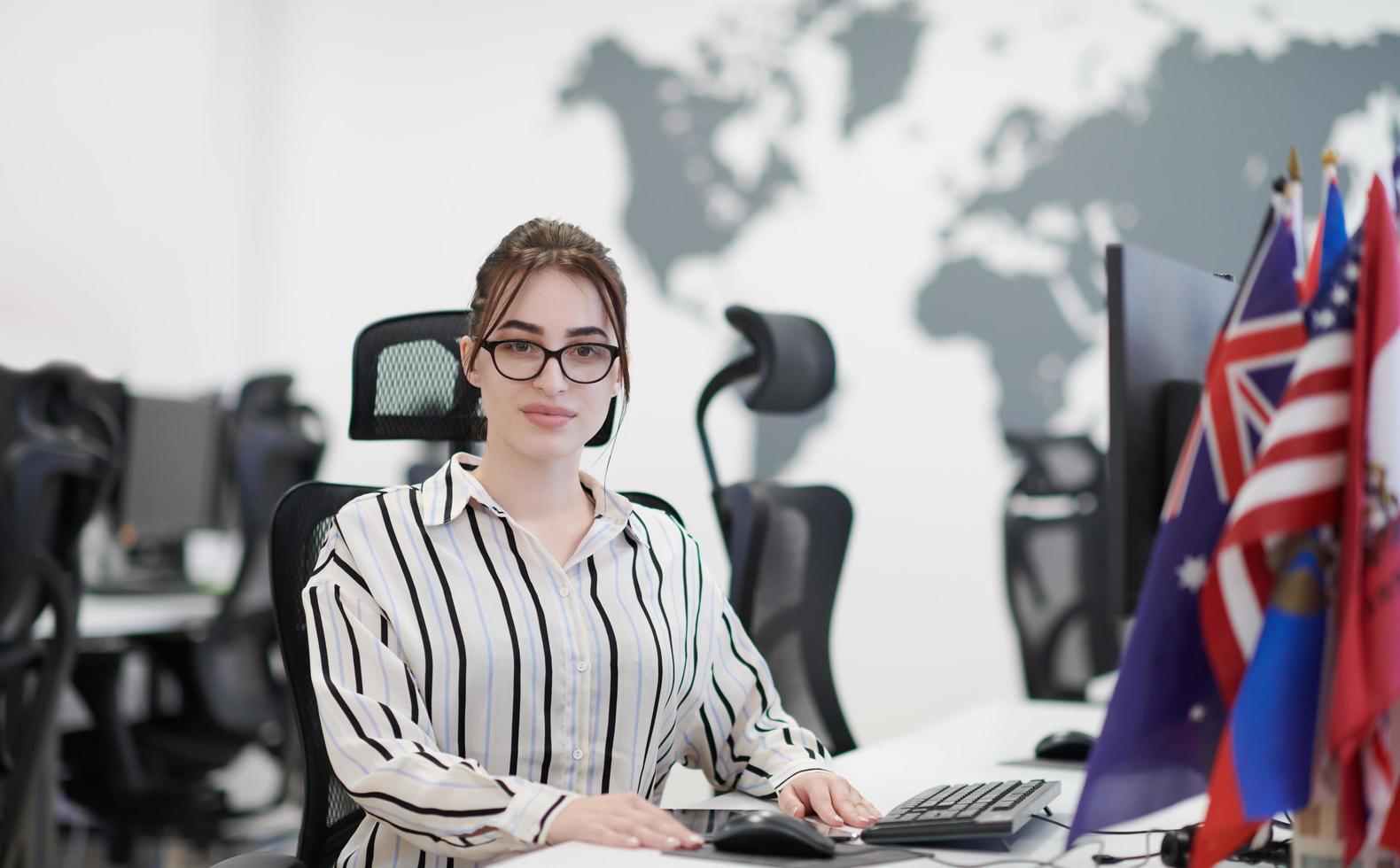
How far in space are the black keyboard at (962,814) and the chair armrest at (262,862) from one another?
56 centimetres

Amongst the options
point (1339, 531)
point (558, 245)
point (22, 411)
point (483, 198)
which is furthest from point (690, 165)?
point (1339, 531)

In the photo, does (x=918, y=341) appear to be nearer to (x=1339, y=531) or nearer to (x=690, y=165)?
(x=690, y=165)

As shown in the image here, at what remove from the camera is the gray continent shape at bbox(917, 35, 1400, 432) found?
A: 3885 mm

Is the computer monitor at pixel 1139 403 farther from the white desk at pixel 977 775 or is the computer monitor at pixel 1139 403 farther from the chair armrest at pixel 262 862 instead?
the chair armrest at pixel 262 862

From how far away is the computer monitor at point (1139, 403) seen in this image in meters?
1.10

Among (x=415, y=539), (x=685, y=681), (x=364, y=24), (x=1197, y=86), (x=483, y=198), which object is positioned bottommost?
(x=685, y=681)

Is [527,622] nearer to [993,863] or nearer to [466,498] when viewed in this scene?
[466,498]

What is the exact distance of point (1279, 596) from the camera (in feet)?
2.98

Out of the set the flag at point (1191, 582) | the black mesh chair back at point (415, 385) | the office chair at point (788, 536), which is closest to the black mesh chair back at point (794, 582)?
the office chair at point (788, 536)

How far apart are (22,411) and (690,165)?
7.56 feet

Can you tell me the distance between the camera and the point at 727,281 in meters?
4.45

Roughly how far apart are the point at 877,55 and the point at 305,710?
338cm

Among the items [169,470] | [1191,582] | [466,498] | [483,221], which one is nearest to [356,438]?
[466,498]

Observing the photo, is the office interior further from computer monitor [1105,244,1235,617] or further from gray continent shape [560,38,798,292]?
computer monitor [1105,244,1235,617]
